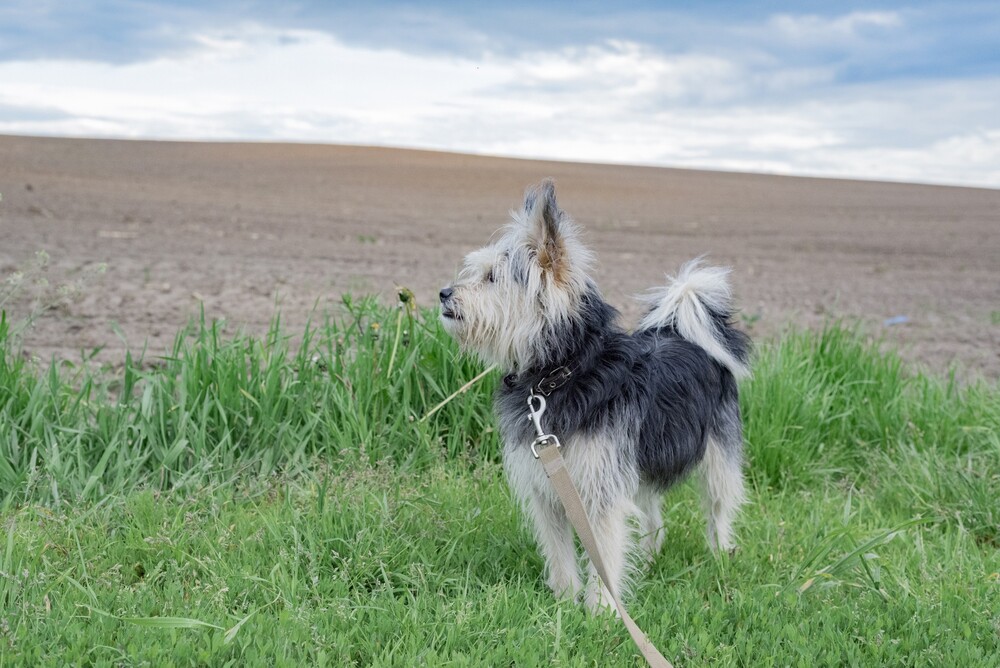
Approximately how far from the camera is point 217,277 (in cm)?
1164

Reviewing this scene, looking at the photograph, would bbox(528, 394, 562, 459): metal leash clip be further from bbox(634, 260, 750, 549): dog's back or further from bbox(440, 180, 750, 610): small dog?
bbox(634, 260, 750, 549): dog's back

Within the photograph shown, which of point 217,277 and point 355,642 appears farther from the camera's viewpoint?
point 217,277

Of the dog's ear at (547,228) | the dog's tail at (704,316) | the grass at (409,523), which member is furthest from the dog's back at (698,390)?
the dog's ear at (547,228)

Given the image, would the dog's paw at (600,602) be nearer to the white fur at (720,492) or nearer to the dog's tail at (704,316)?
the white fur at (720,492)

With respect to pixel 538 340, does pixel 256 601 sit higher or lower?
lower

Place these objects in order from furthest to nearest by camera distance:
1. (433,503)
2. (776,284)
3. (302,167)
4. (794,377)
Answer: (302,167) < (776,284) < (794,377) < (433,503)

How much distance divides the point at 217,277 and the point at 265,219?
8.37 m

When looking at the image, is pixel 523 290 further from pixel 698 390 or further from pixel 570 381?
pixel 698 390

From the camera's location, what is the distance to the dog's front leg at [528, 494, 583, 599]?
3.92 metres

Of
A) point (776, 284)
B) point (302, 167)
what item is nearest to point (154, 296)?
point (776, 284)

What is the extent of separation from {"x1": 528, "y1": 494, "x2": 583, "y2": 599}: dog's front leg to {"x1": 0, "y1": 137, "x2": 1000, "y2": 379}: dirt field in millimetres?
1538

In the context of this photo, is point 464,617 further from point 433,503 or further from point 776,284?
point 776,284

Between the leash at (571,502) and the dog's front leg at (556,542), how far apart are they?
0.41m

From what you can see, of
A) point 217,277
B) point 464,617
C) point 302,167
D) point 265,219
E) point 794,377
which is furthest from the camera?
point 302,167
